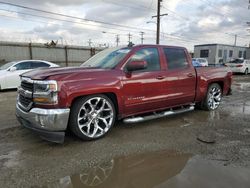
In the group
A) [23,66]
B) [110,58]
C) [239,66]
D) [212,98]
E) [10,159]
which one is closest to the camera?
[10,159]

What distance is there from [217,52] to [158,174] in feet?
92.0

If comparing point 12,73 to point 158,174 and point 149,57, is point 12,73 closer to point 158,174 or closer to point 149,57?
point 149,57

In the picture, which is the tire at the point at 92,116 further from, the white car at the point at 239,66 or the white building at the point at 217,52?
the white building at the point at 217,52

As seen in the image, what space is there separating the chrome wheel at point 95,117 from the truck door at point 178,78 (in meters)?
1.54

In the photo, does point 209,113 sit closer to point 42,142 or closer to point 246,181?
point 246,181

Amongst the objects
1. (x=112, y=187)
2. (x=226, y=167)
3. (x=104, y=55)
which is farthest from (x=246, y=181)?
(x=104, y=55)

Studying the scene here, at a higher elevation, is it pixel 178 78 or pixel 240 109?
pixel 178 78

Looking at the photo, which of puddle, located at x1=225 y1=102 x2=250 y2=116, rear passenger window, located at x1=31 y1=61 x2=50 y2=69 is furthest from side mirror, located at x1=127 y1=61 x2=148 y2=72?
rear passenger window, located at x1=31 y1=61 x2=50 y2=69

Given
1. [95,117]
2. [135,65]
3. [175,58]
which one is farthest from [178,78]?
[95,117]

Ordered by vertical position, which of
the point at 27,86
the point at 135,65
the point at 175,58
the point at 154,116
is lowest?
the point at 154,116

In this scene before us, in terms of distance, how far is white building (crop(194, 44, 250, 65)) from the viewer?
28.0 m

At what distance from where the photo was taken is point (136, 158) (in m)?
3.47

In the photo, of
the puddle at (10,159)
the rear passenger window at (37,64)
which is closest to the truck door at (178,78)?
the puddle at (10,159)

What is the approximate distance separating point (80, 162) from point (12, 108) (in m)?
4.37
